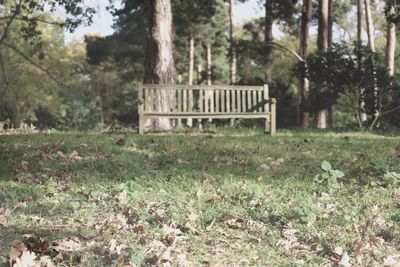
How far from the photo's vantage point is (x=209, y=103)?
1110 centimetres

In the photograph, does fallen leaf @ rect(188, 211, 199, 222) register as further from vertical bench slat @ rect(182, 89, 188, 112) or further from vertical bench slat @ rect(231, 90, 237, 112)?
vertical bench slat @ rect(231, 90, 237, 112)

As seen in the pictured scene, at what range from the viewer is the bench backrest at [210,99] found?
10.7 m

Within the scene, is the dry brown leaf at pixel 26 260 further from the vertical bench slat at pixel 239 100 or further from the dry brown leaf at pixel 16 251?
the vertical bench slat at pixel 239 100

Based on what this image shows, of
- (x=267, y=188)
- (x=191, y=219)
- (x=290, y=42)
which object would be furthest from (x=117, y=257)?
(x=290, y=42)

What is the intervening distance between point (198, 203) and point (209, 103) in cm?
596

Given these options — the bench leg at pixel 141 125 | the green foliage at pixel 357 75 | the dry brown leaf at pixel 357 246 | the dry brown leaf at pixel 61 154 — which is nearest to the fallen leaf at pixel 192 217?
the dry brown leaf at pixel 357 246

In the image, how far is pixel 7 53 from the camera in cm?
3922

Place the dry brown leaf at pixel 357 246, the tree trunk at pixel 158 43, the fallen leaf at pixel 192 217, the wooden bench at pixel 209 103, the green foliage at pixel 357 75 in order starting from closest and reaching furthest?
the dry brown leaf at pixel 357 246 < the fallen leaf at pixel 192 217 < the wooden bench at pixel 209 103 < the tree trunk at pixel 158 43 < the green foliage at pixel 357 75

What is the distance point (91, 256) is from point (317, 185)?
302cm

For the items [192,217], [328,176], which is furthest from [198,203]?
[328,176]

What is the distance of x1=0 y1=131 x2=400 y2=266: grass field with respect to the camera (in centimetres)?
403

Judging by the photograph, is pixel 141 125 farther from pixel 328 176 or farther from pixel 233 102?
pixel 328 176

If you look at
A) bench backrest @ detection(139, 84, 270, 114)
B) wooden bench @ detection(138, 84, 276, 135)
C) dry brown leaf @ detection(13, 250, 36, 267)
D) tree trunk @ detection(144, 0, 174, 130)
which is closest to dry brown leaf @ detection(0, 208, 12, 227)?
dry brown leaf @ detection(13, 250, 36, 267)

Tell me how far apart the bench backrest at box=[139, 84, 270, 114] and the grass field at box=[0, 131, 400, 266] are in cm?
227
